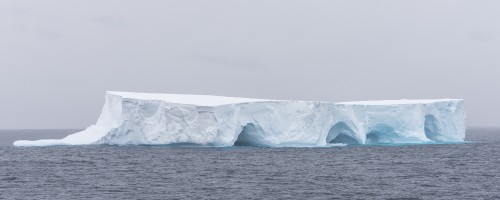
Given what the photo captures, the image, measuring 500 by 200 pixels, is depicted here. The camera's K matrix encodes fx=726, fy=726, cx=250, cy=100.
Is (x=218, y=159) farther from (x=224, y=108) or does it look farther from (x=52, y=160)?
(x=52, y=160)

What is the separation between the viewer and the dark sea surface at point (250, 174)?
58.4 ft

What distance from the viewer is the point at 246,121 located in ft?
94.2

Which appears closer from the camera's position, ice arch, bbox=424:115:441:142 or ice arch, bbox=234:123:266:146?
ice arch, bbox=234:123:266:146

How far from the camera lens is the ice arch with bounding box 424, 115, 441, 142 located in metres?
34.4

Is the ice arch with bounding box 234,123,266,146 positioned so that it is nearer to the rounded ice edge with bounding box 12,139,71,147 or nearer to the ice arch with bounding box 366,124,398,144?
the ice arch with bounding box 366,124,398,144

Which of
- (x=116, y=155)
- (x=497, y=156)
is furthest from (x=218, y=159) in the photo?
(x=497, y=156)

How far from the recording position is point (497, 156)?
31.0 m

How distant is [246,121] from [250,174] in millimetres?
7001

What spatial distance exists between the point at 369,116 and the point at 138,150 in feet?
33.6

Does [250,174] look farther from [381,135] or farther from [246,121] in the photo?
[381,135]

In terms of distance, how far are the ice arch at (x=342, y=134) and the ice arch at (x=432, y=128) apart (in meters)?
4.00

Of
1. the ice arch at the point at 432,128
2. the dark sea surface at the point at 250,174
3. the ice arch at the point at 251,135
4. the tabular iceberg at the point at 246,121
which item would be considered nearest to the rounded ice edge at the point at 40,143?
the tabular iceberg at the point at 246,121

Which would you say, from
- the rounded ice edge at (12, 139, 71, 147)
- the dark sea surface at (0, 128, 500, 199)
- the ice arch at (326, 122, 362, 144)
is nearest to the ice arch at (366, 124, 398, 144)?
the ice arch at (326, 122, 362, 144)

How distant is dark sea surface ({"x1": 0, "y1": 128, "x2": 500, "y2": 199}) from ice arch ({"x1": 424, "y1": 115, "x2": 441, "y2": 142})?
2531 mm
